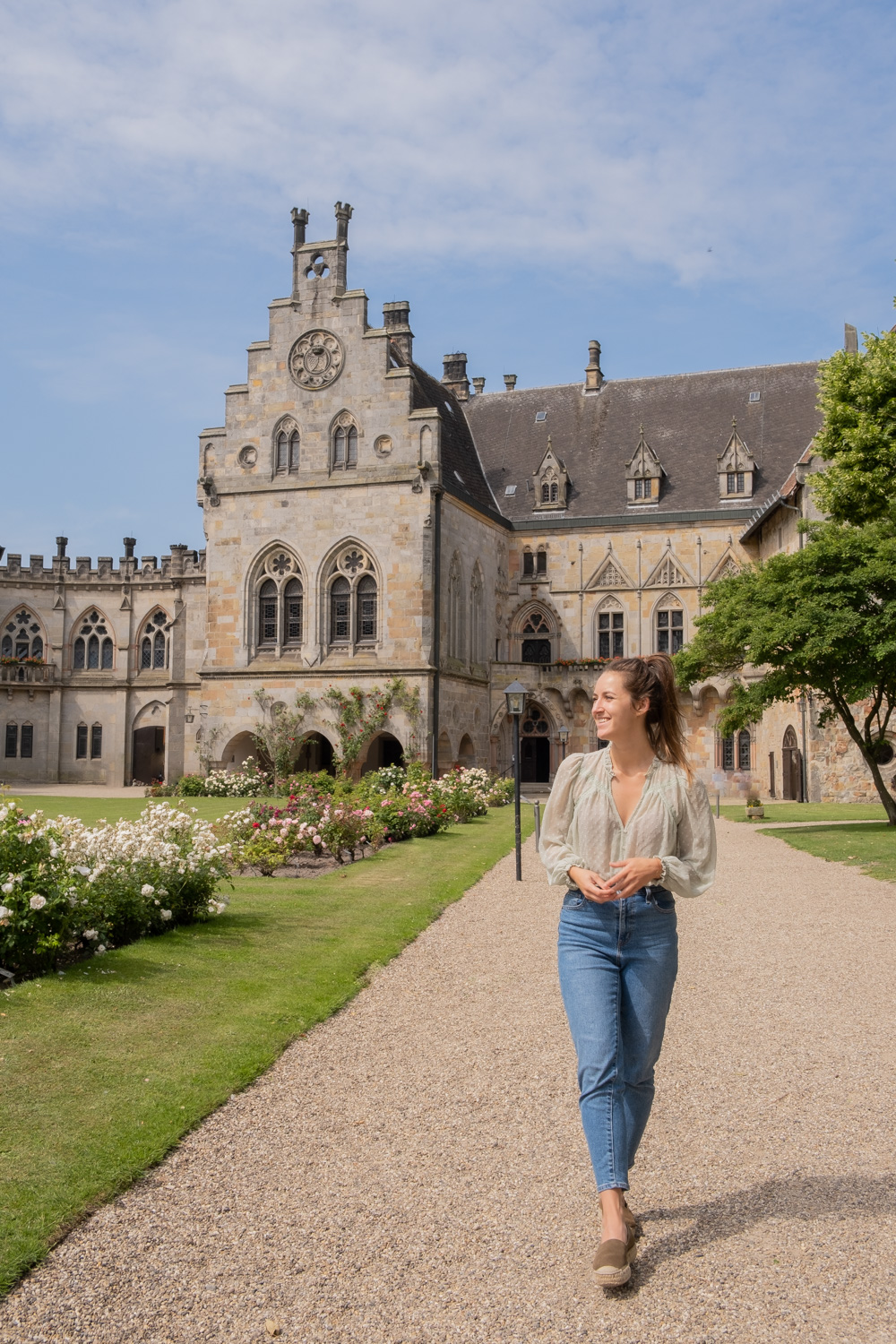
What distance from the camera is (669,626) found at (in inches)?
1625

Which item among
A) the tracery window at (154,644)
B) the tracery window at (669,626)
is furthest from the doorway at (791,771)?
the tracery window at (154,644)

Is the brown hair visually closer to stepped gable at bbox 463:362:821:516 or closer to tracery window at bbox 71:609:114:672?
stepped gable at bbox 463:362:821:516

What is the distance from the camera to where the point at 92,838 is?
985 centimetres

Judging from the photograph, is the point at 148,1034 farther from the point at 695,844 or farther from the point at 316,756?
the point at 316,756

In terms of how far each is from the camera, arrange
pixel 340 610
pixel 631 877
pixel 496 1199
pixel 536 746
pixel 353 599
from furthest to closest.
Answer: pixel 536 746 → pixel 340 610 → pixel 353 599 → pixel 496 1199 → pixel 631 877

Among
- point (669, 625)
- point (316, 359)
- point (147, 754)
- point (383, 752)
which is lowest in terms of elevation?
point (147, 754)

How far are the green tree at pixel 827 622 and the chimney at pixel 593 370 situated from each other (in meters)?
23.2

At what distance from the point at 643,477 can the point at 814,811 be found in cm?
1672

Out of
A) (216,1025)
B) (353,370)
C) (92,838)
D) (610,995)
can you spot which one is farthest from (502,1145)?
(353,370)

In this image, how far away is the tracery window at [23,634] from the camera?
155 feet

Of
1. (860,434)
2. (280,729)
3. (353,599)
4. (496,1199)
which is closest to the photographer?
(496,1199)

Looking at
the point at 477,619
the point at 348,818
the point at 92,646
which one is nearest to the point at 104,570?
the point at 92,646

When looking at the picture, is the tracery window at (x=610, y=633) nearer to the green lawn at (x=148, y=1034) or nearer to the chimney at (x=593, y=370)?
the chimney at (x=593, y=370)

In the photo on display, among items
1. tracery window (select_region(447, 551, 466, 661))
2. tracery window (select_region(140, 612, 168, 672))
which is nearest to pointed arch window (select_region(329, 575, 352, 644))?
tracery window (select_region(447, 551, 466, 661))
